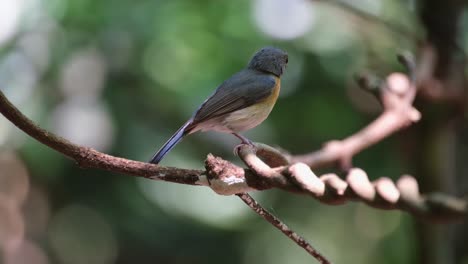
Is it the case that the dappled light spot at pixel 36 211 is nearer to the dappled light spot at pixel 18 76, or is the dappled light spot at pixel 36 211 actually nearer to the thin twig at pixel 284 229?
the dappled light spot at pixel 18 76

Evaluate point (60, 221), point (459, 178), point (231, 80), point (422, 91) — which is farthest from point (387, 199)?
point (60, 221)

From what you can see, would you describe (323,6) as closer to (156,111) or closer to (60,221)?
(156,111)

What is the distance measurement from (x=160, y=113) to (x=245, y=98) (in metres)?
2.51

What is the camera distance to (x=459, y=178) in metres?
4.55

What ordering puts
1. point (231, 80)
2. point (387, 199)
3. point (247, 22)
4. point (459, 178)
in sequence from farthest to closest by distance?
point (247, 22)
point (459, 178)
point (231, 80)
point (387, 199)

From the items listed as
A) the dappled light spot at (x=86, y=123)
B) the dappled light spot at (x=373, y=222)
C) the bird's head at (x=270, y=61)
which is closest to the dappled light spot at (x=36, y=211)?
the dappled light spot at (x=86, y=123)

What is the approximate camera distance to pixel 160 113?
475cm

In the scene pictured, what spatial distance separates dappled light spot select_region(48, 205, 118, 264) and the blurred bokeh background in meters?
0.01

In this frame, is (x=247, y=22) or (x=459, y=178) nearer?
(x=459, y=178)

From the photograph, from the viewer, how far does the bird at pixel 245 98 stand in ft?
7.17

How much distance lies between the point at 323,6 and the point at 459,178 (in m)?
1.89

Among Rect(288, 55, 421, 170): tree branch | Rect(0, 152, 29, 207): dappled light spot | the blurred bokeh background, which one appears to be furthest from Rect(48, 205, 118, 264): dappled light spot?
Rect(288, 55, 421, 170): tree branch

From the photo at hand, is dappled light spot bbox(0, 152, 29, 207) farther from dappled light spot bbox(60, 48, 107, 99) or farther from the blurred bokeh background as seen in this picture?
dappled light spot bbox(60, 48, 107, 99)

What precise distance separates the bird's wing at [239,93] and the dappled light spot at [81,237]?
2895mm
